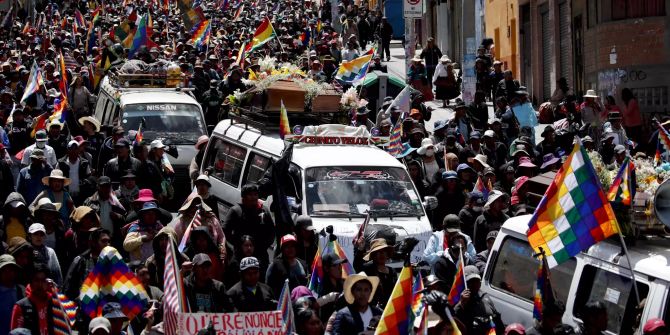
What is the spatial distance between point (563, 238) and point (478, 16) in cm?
1763

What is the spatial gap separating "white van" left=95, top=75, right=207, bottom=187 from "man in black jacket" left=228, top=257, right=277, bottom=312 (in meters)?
9.60

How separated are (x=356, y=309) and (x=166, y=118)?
452 inches

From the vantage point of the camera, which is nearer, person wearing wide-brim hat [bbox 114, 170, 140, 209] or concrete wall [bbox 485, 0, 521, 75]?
person wearing wide-brim hat [bbox 114, 170, 140, 209]

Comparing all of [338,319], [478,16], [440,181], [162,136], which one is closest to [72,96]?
[162,136]

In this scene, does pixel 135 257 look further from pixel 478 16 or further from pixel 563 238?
pixel 478 16

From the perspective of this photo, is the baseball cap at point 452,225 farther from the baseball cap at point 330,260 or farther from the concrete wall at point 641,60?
the concrete wall at point 641,60

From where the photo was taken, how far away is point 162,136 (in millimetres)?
20688

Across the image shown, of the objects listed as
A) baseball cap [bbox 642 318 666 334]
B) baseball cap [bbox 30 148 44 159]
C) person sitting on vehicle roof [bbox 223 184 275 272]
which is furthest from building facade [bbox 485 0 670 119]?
baseball cap [bbox 642 318 666 334]

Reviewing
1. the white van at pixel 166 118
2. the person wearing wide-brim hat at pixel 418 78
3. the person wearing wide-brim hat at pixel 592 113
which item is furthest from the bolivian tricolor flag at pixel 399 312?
the person wearing wide-brim hat at pixel 418 78

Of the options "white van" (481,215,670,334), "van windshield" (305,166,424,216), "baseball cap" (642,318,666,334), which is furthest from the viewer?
"van windshield" (305,166,424,216)

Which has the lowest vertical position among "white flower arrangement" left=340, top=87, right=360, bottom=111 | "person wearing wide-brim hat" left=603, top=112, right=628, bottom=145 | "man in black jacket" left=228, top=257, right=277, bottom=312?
"man in black jacket" left=228, top=257, right=277, bottom=312

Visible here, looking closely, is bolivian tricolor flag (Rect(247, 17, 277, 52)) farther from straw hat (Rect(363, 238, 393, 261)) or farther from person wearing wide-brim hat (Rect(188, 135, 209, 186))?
straw hat (Rect(363, 238, 393, 261))

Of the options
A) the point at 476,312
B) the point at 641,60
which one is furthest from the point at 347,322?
the point at 641,60

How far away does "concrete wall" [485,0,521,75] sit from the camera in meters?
33.9
